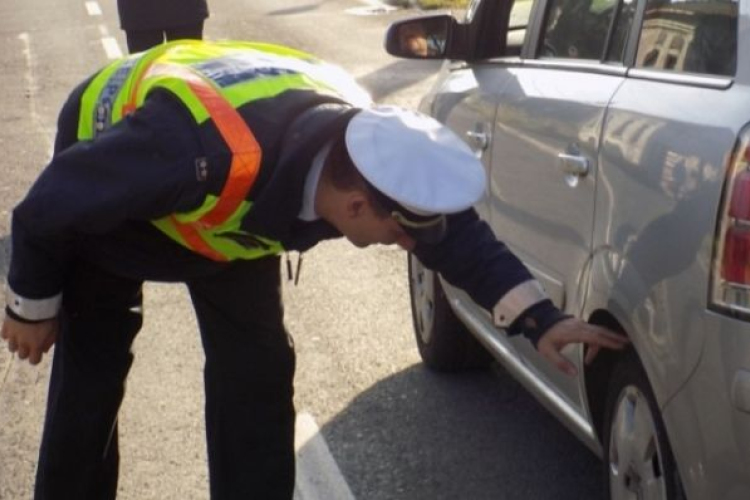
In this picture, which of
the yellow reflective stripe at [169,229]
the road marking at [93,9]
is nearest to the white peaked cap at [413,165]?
the yellow reflective stripe at [169,229]

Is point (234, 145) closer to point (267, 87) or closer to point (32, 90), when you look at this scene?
point (267, 87)

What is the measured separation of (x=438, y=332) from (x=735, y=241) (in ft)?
8.40

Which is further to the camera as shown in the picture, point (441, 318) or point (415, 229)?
point (441, 318)

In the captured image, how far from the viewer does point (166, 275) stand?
145 inches

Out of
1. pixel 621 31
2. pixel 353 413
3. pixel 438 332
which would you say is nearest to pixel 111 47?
pixel 438 332

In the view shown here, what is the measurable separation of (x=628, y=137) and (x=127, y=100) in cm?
108

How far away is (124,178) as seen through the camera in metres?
3.07

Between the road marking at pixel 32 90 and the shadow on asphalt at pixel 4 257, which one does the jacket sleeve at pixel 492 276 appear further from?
the road marking at pixel 32 90

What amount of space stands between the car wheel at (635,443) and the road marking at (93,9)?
18.7 m

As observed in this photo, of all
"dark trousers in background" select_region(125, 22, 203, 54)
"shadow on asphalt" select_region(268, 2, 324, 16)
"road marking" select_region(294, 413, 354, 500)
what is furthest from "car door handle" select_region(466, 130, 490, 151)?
"shadow on asphalt" select_region(268, 2, 324, 16)

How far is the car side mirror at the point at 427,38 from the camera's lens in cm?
516

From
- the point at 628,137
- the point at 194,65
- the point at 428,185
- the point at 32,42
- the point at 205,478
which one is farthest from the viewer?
the point at 32,42

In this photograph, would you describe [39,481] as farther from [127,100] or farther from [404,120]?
[404,120]

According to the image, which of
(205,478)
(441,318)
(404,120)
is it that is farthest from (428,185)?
(441,318)
